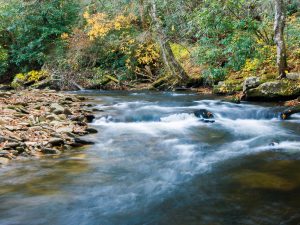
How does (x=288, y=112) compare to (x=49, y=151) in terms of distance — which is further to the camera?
(x=288, y=112)

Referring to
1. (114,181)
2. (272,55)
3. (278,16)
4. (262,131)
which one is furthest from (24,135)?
(272,55)

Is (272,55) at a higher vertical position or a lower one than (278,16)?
lower

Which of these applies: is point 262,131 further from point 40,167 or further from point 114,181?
point 40,167

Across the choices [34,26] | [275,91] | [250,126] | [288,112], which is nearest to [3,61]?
[34,26]

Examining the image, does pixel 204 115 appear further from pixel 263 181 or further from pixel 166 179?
pixel 263 181

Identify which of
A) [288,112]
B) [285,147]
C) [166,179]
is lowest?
[166,179]

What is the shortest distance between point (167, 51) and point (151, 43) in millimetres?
2088

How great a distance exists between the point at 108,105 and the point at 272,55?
234 inches

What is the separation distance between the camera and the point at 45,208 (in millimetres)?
3893

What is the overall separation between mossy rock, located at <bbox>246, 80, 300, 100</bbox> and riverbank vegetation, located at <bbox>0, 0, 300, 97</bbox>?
8cm

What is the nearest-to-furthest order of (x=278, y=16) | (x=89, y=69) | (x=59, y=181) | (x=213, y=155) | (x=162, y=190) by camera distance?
(x=162, y=190)
(x=59, y=181)
(x=213, y=155)
(x=278, y=16)
(x=89, y=69)

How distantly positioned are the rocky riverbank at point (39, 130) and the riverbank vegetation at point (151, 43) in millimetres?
5879

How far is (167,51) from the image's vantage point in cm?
1653

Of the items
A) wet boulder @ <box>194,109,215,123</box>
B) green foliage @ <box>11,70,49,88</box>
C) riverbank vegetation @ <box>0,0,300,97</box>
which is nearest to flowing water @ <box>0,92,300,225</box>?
wet boulder @ <box>194,109,215,123</box>
